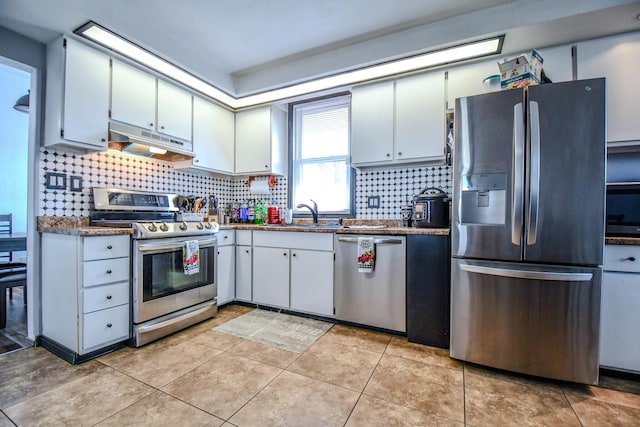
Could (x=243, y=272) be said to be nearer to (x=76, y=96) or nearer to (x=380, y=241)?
(x=380, y=241)

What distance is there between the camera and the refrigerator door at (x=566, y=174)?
1.56 m

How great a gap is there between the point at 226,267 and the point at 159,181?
1.14m

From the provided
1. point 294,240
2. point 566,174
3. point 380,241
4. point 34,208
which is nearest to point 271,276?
point 294,240

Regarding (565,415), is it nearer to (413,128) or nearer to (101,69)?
(413,128)

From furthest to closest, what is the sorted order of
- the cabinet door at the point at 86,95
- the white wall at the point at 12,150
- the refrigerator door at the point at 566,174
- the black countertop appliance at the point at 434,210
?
the white wall at the point at 12,150
the black countertop appliance at the point at 434,210
the cabinet door at the point at 86,95
the refrigerator door at the point at 566,174

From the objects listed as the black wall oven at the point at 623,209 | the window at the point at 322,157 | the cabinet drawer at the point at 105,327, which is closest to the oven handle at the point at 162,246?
the cabinet drawer at the point at 105,327

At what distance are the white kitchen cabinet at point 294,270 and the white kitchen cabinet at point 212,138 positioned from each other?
100 centimetres

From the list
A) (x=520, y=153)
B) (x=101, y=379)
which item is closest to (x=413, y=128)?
(x=520, y=153)

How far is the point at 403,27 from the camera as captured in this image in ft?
7.59

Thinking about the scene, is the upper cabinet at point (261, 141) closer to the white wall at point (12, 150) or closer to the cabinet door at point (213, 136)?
the cabinet door at point (213, 136)

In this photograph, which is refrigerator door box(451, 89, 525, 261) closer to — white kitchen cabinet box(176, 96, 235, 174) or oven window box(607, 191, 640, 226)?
oven window box(607, 191, 640, 226)

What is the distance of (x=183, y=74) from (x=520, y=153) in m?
2.84

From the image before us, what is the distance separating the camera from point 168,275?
2.30 metres

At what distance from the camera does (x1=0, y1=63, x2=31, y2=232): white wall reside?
373 cm
